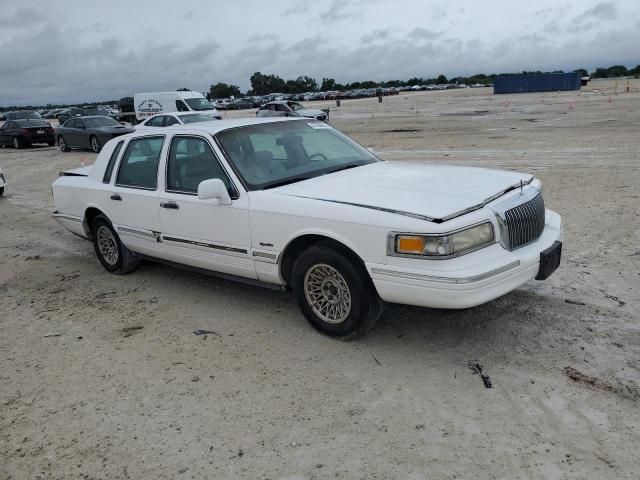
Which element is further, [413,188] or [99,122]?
[99,122]

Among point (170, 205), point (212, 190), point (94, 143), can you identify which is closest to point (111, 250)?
point (170, 205)

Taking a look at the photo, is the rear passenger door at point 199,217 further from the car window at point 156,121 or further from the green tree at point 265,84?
the green tree at point 265,84

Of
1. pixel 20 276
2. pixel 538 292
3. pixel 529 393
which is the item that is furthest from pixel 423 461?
pixel 20 276

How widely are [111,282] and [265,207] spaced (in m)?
2.65

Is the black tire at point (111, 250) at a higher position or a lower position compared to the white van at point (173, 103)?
lower

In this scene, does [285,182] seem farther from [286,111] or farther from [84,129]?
[286,111]

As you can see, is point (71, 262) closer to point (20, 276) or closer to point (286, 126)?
point (20, 276)

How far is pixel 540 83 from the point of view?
71250 millimetres

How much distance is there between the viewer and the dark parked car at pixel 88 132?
865 inches

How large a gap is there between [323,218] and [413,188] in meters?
0.72

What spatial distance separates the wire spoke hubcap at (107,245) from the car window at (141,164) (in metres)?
A: 0.66

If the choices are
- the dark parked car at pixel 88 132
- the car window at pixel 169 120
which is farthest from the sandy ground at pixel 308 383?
the dark parked car at pixel 88 132

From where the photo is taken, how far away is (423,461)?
301 cm

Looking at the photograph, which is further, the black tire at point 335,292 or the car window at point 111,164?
the car window at point 111,164
